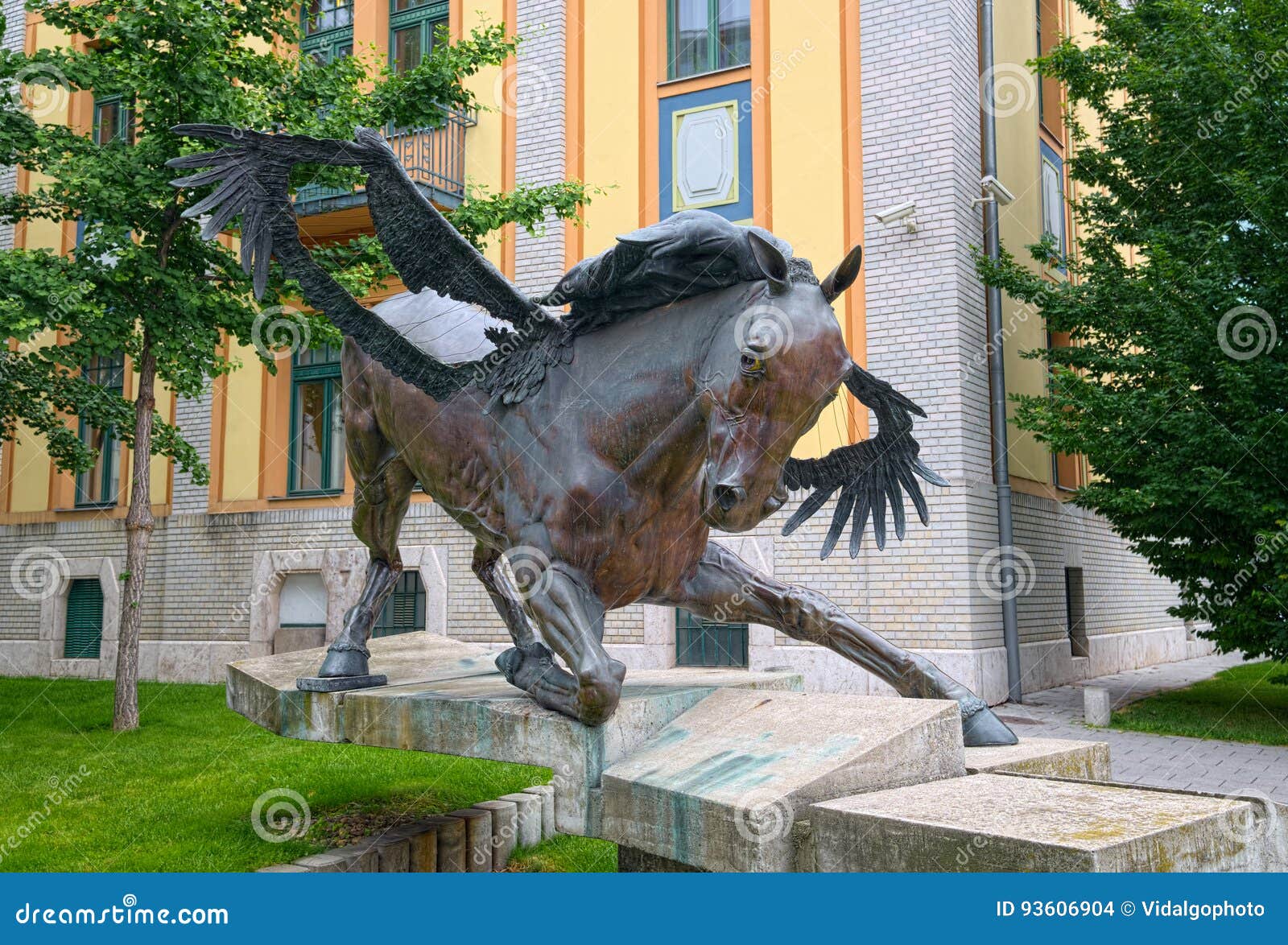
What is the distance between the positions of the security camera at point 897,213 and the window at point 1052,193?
3867mm

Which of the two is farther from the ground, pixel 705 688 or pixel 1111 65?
pixel 1111 65

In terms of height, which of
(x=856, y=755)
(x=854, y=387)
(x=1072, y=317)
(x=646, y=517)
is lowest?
(x=856, y=755)

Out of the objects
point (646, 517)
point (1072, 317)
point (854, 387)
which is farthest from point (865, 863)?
point (1072, 317)

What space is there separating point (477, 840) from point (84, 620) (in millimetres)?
13769

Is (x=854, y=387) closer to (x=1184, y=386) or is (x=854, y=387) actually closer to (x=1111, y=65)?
(x=1184, y=386)

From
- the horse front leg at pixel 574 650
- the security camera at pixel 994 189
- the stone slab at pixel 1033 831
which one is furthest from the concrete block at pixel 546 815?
the security camera at pixel 994 189

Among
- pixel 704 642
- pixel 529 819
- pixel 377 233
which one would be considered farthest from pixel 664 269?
pixel 704 642

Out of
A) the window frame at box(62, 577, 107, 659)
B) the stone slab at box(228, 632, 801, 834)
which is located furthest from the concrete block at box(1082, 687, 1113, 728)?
the window frame at box(62, 577, 107, 659)

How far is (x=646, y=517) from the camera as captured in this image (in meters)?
3.11

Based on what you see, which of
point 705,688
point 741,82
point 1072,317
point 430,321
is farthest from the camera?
point 741,82

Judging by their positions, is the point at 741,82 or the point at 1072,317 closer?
the point at 1072,317

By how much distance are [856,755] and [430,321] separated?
2350 mm

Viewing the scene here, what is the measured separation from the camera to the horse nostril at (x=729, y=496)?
8.27 ft

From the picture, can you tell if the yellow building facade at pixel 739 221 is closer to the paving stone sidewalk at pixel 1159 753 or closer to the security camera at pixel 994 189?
the security camera at pixel 994 189
